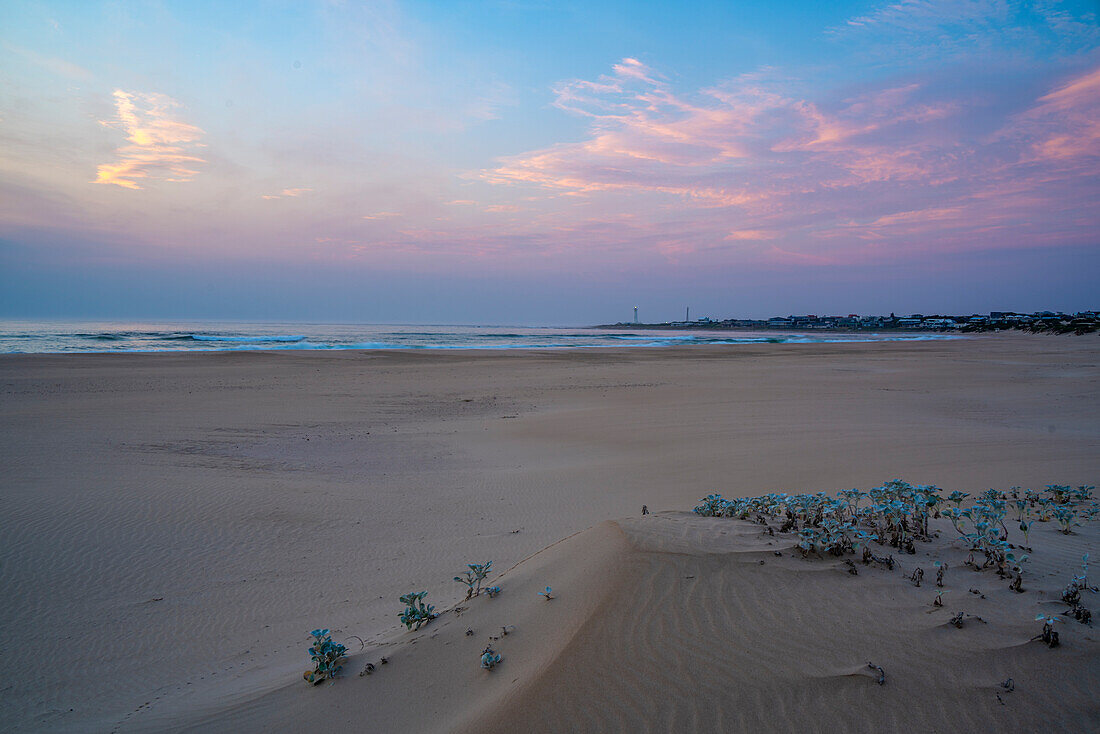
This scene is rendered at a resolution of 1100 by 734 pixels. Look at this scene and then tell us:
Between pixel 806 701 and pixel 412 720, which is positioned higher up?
pixel 806 701

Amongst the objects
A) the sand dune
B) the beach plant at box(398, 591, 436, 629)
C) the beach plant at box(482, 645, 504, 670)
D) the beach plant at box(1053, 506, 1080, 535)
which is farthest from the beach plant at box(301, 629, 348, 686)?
the beach plant at box(1053, 506, 1080, 535)

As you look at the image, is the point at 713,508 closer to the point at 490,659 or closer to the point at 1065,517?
the point at 490,659

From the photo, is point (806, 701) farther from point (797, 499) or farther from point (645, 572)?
point (797, 499)

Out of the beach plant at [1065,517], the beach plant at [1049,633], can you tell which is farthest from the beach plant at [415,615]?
the beach plant at [1065,517]

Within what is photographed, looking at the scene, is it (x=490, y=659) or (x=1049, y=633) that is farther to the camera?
(x=490, y=659)

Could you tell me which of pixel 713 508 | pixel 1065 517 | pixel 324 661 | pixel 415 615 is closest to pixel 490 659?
pixel 415 615

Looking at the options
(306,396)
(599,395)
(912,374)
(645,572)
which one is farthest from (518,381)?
(645,572)

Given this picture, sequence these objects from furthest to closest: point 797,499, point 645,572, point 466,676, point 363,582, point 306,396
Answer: point 306,396
point 363,582
point 797,499
point 645,572
point 466,676

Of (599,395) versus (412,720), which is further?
(599,395)
